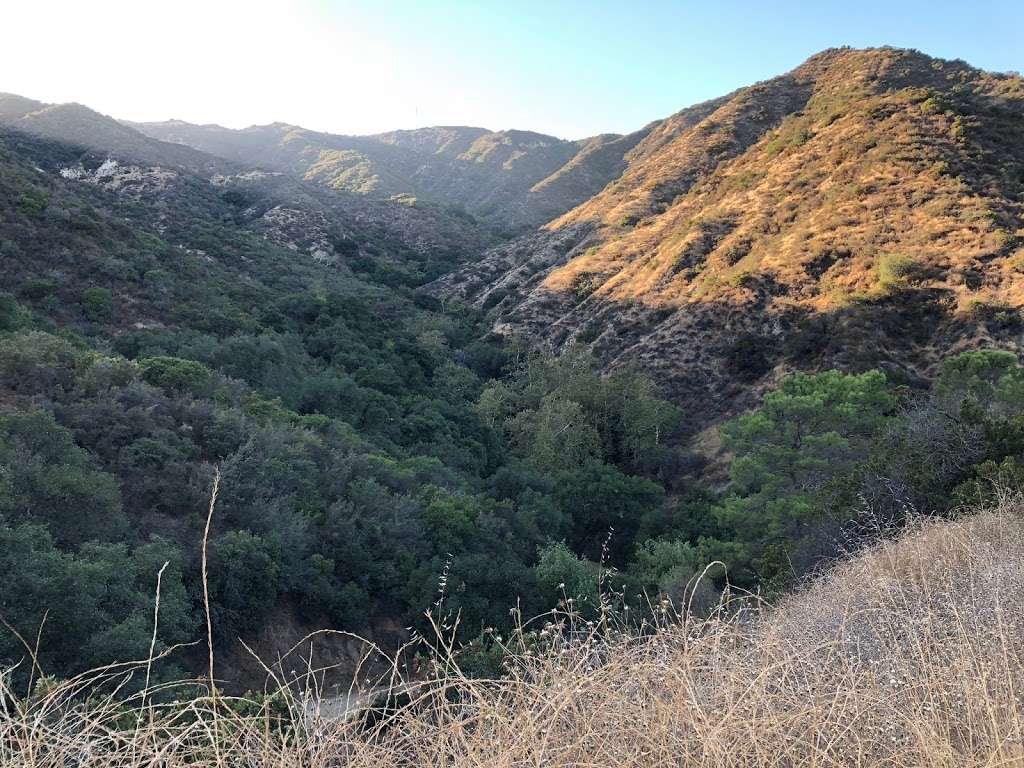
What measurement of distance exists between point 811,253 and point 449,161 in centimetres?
10991

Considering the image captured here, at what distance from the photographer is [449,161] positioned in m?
127

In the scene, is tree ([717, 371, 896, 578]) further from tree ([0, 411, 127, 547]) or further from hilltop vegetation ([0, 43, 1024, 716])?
tree ([0, 411, 127, 547])

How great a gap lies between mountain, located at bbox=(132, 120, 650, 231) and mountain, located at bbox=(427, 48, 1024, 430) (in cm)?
3404

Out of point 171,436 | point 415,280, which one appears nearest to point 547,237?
point 415,280

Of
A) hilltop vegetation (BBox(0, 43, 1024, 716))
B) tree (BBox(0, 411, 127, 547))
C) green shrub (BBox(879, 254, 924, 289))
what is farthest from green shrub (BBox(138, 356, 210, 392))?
green shrub (BBox(879, 254, 924, 289))

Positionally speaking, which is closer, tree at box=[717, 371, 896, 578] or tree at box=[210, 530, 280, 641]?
tree at box=[210, 530, 280, 641]

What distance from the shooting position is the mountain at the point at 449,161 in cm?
8912

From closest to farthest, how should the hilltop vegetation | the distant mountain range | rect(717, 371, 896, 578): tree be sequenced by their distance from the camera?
the hilltop vegetation → rect(717, 371, 896, 578): tree → the distant mountain range

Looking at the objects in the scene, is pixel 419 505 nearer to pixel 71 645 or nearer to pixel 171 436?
pixel 171 436

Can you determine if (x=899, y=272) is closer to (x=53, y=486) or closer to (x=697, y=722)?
(x=697, y=722)

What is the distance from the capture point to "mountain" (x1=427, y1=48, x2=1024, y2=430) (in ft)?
83.2

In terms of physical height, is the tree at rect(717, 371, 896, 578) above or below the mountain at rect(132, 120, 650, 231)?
below

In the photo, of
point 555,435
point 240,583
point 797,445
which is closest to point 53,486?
point 240,583

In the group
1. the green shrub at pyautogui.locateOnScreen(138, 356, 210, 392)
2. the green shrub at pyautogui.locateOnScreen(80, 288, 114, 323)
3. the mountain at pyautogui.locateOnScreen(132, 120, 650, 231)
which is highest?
the mountain at pyautogui.locateOnScreen(132, 120, 650, 231)
